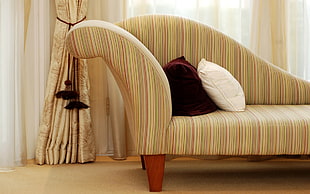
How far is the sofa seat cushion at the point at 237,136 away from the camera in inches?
108

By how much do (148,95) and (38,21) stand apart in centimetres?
130

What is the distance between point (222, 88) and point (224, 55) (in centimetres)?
42


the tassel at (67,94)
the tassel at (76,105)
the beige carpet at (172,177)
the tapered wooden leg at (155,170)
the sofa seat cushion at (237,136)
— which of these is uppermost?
the tassel at (67,94)

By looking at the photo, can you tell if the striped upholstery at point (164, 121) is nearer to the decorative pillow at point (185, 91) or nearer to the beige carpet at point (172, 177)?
the decorative pillow at point (185, 91)

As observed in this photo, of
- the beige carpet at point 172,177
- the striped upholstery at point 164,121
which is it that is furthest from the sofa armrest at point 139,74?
the beige carpet at point 172,177

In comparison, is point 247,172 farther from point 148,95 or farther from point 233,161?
point 148,95

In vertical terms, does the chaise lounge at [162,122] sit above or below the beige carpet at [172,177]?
above

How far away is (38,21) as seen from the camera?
3666 mm

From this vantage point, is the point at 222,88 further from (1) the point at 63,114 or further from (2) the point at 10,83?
(2) the point at 10,83

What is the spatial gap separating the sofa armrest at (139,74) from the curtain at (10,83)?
81 cm

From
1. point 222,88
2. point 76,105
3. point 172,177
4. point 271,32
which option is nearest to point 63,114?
point 76,105

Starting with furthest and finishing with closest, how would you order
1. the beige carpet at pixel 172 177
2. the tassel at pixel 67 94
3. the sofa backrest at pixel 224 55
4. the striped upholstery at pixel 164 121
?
the tassel at pixel 67 94
the sofa backrest at pixel 224 55
the beige carpet at pixel 172 177
the striped upholstery at pixel 164 121

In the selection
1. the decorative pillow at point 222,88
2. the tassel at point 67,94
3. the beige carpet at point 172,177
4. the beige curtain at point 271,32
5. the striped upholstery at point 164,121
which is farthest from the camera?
the beige curtain at point 271,32

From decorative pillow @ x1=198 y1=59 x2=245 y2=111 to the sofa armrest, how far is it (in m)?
0.40
